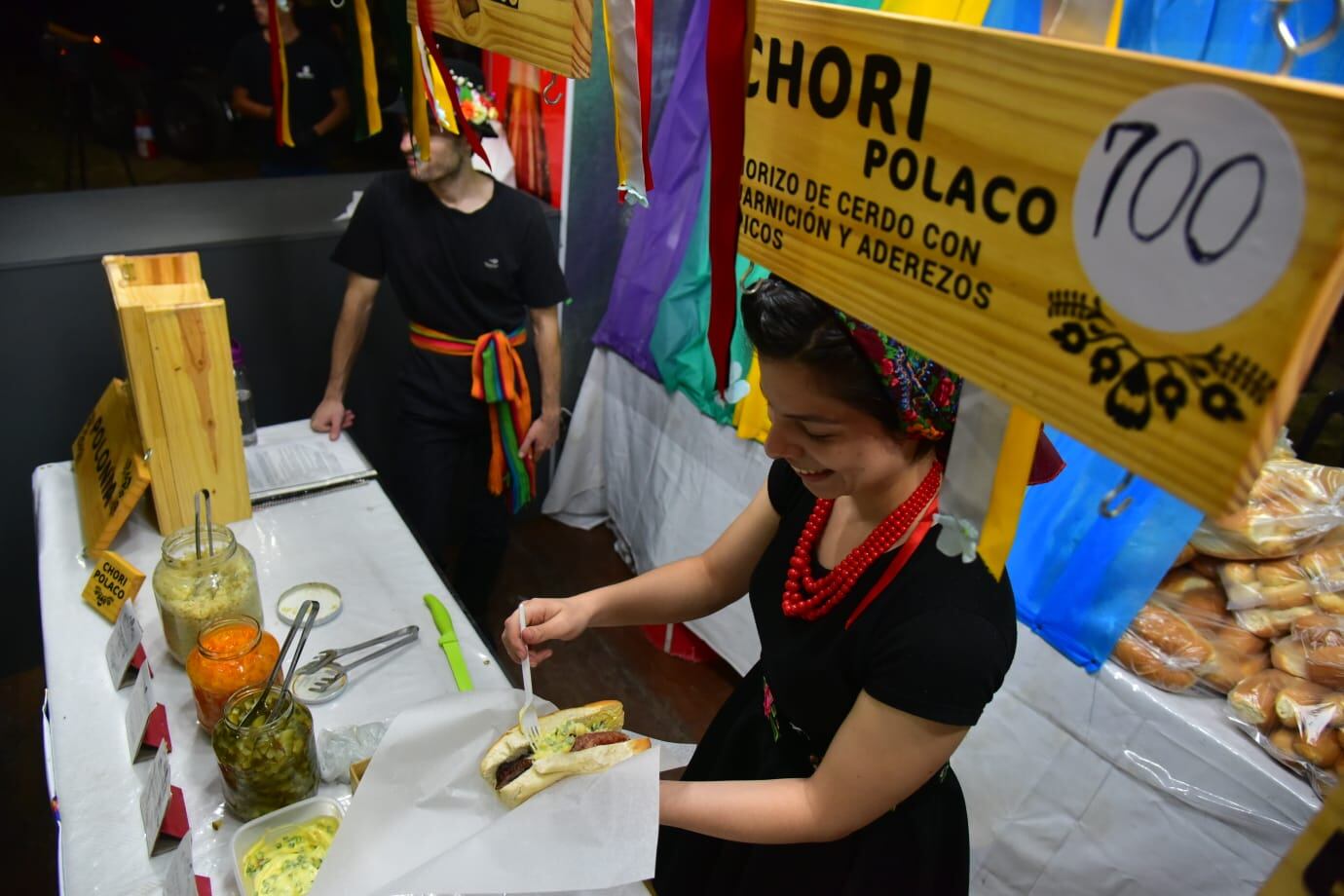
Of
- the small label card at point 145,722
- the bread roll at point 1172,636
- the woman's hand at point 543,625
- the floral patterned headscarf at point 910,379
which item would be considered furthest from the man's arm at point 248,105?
the bread roll at point 1172,636

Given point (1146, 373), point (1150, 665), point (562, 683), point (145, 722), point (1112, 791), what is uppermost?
point (1146, 373)

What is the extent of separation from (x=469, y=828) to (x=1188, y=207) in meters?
0.93

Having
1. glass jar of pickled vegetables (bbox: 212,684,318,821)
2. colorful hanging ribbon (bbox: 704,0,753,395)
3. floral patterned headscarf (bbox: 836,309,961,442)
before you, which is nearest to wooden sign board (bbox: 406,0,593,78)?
colorful hanging ribbon (bbox: 704,0,753,395)

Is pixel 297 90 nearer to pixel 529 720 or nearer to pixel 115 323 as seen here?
pixel 115 323

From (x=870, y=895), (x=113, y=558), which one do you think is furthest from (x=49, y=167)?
(x=870, y=895)

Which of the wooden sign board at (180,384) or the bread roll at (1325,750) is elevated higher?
the wooden sign board at (180,384)

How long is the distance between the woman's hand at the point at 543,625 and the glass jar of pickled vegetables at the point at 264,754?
28 cm

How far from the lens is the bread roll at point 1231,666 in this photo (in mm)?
1591

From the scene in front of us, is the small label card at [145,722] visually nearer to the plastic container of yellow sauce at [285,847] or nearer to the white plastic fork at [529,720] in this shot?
A: the plastic container of yellow sauce at [285,847]

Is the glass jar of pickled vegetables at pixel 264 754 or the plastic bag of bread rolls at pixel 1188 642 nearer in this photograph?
the glass jar of pickled vegetables at pixel 264 754

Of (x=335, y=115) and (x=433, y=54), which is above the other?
(x=433, y=54)

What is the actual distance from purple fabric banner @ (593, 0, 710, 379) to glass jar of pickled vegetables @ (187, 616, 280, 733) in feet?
5.39

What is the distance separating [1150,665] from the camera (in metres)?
1.65

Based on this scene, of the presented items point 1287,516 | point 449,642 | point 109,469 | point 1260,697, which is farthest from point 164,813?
point 1287,516
